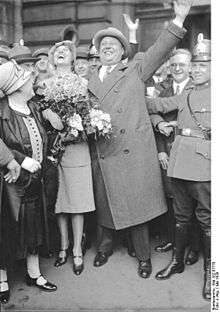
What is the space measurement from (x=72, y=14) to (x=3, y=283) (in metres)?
1.96

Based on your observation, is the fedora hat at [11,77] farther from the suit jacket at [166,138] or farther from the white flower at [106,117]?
the suit jacket at [166,138]

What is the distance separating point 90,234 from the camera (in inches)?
144

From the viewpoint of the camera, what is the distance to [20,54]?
336 cm

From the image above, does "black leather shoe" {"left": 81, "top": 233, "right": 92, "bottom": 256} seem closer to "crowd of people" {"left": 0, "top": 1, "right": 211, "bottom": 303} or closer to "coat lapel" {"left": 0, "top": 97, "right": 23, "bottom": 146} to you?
"crowd of people" {"left": 0, "top": 1, "right": 211, "bottom": 303}

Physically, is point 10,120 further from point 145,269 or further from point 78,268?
point 145,269

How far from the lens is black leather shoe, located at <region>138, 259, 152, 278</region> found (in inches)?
123

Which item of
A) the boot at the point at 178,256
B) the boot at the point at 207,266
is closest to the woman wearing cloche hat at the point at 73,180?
the boot at the point at 178,256

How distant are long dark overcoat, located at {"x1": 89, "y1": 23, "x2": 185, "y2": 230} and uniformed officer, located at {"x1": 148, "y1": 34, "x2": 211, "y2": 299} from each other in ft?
0.70

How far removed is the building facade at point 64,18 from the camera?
3205 millimetres

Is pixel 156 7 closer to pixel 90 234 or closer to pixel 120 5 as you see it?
pixel 120 5

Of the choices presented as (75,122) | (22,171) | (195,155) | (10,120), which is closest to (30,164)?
(22,171)

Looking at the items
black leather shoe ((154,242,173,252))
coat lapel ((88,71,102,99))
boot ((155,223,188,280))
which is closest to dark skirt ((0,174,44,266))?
coat lapel ((88,71,102,99))

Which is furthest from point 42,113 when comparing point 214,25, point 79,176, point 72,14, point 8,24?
point 214,25

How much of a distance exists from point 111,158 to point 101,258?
71cm
